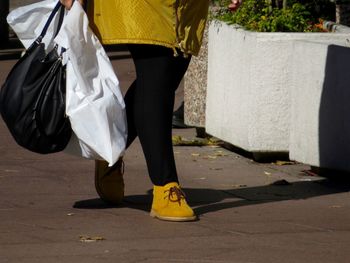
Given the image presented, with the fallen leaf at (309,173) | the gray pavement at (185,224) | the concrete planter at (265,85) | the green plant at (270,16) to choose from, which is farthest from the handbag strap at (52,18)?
the green plant at (270,16)

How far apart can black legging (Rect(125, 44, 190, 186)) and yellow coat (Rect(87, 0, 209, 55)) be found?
0.29 feet

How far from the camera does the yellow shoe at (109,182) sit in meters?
6.68

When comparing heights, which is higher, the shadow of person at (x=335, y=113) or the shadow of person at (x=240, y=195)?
the shadow of person at (x=335, y=113)

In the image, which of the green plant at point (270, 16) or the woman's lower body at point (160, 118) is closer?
the woman's lower body at point (160, 118)

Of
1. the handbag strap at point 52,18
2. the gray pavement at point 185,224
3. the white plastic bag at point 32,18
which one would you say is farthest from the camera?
the white plastic bag at point 32,18

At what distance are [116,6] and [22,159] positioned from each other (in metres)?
2.45

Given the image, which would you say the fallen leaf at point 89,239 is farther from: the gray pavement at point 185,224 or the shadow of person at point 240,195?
the shadow of person at point 240,195

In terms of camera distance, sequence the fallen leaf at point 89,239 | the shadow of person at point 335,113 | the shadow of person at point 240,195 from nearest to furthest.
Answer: the fallen leaf at point 89,239 < the shadow of person at point 240,195 < the shadow of person at point 335,113

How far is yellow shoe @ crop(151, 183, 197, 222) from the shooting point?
6.30 metres

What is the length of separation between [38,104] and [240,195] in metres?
1.52

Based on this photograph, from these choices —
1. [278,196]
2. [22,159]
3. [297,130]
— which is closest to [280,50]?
[297,130]

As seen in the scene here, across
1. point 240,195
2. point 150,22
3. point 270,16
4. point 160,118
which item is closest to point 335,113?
point 240,195

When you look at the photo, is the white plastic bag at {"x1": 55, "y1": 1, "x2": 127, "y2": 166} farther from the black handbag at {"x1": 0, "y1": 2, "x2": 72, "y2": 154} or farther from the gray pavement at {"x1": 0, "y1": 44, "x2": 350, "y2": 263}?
the gray pavement at {"x1": 0, "y1": 44, "x2": 350, "y2": 263}

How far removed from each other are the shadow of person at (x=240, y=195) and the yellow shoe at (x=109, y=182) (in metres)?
0.09
